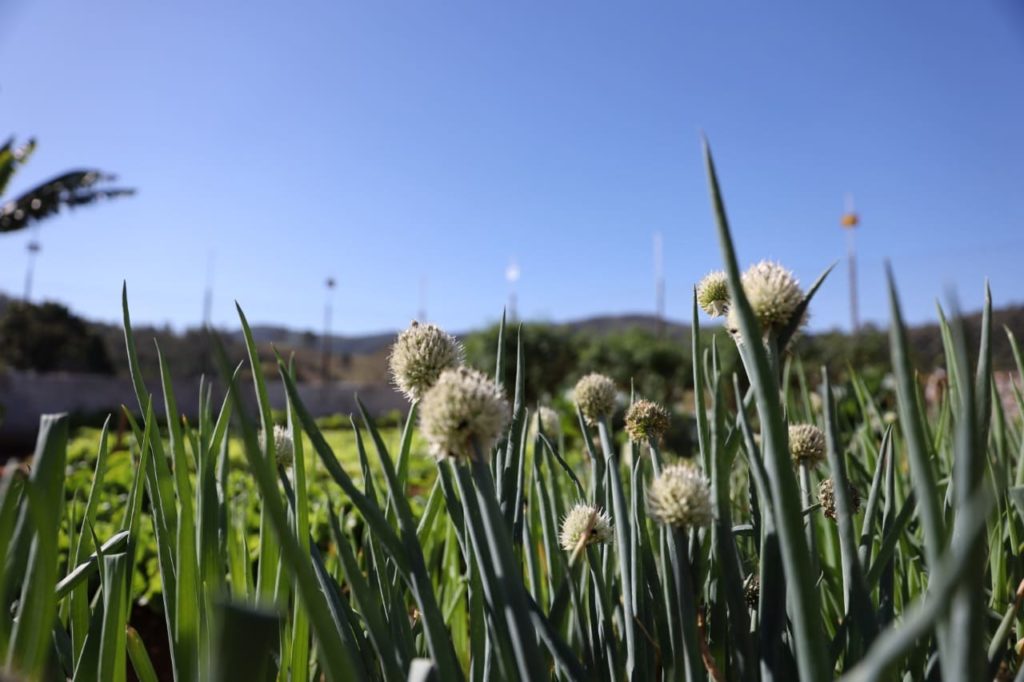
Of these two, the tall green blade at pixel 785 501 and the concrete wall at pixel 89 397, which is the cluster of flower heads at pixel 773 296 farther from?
the concrete wall at pixel 89 397

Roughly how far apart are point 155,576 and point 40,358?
2136 cm

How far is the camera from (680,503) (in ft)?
1.52

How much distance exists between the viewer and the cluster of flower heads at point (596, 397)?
0.74 m

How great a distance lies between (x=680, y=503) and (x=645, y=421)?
0.24m

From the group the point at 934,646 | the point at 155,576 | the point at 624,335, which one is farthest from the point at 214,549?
the point at 624,335

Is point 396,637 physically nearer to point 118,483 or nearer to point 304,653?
point 304,653

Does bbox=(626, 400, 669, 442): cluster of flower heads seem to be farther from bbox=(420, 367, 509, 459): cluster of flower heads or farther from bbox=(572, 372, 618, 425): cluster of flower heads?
bbox=(420, 367, 509, 459): cluster of flower heads

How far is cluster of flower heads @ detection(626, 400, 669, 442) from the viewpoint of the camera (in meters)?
0.70

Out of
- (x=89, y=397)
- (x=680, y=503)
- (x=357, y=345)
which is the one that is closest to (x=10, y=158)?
(x=89, y=397)

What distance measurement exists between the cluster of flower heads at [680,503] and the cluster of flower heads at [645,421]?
0.22 meters

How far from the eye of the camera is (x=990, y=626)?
719mm

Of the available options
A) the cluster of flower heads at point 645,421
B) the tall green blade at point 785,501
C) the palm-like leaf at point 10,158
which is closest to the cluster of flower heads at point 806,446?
the cluster of flower heads at point 645,421

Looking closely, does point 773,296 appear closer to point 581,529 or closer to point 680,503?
point 680,503

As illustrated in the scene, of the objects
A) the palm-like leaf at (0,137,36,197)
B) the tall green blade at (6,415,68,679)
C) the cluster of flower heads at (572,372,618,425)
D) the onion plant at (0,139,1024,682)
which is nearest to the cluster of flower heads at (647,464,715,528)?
the onion plant at (0,139,1024,682)
